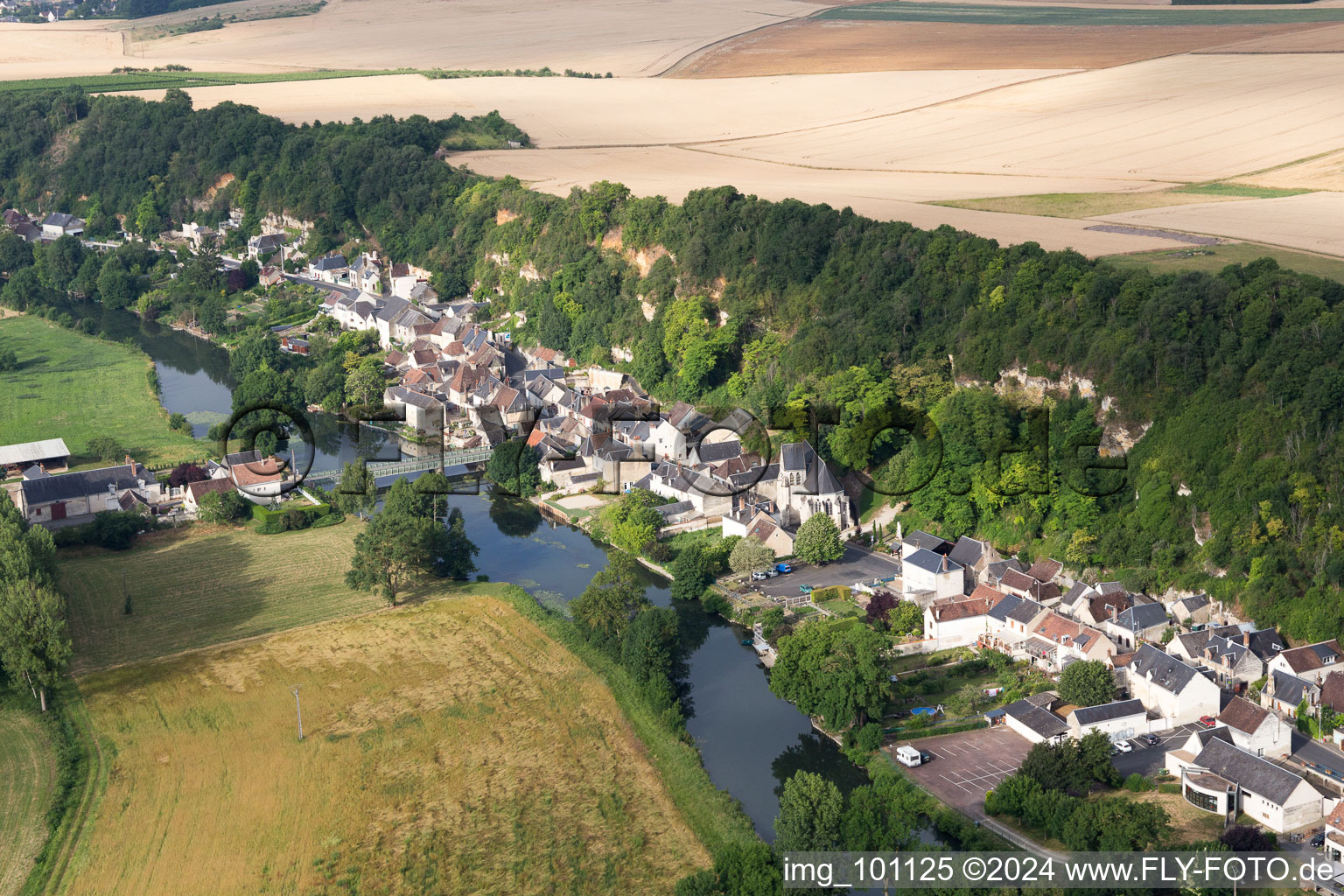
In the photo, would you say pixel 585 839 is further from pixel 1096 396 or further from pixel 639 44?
pixel 639 44

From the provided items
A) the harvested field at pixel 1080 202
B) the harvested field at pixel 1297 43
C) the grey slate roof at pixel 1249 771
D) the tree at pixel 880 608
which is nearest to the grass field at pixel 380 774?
the tree at pixel 880 608

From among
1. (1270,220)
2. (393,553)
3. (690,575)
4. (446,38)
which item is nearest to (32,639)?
(393,553)

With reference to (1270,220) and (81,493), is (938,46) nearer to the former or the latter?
(1270,220)

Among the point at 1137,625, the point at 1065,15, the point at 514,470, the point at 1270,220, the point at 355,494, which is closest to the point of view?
the point at 1137,625

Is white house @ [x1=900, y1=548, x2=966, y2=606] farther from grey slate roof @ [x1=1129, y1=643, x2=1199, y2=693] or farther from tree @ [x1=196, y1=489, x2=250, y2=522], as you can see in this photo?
tree @ [x1=196, y1=489, x2=250, y2=522]

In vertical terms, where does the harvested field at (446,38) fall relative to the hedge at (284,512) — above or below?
above

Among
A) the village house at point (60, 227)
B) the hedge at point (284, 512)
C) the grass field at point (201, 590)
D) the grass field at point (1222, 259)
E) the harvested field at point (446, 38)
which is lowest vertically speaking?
the grass field at point (201, 590)

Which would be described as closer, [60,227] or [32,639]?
[32,639]

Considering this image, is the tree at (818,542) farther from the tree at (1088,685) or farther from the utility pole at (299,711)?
the utility pole at (299,711)
